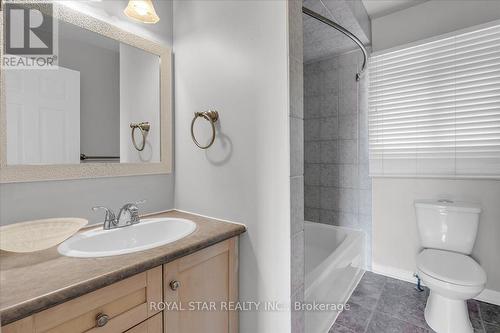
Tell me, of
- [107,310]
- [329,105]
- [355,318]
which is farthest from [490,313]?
[107,310]

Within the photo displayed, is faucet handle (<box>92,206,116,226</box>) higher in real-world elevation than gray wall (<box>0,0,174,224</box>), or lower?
lower

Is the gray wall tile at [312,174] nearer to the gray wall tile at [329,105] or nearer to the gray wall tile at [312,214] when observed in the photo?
the gray wall tile at [312,214]

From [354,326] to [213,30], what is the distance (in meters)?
2.19

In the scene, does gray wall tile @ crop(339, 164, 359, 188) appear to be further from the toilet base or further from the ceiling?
the ceiling

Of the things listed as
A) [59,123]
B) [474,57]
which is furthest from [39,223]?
[474,57]

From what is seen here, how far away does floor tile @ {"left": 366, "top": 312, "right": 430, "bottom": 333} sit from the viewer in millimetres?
1624

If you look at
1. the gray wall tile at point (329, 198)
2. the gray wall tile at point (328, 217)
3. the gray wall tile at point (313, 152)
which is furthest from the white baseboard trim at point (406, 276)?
the gray wall tile at point (313, 152)

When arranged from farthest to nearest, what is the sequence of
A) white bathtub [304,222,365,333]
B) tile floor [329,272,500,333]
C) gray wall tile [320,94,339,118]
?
gray wall tile [320,94,339,118] < tile floor [329,272,500,333] < white bathtub [304,222,365,333]

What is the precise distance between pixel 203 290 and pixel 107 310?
1.38 feet

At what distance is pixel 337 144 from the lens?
2.61 m

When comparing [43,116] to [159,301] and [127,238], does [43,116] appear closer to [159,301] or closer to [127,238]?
[127,238]

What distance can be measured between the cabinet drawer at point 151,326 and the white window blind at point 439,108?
2.24m

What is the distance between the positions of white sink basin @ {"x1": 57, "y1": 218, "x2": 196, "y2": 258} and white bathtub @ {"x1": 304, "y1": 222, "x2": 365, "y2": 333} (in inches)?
34.7

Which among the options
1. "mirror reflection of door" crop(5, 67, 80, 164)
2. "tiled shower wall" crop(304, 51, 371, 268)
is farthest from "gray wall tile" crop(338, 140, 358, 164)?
"mirror reflection of door" crop(5, 67, 80, 164)
